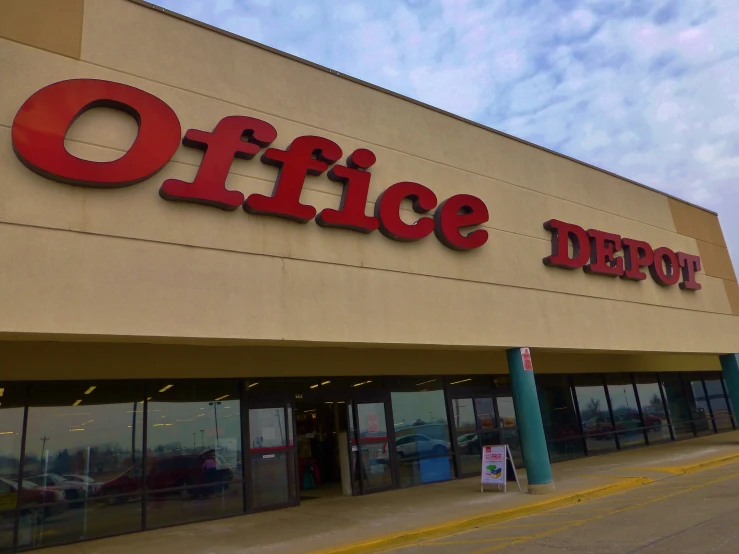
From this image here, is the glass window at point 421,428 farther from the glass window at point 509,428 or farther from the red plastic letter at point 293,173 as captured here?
the red plastic letter at point 293,173

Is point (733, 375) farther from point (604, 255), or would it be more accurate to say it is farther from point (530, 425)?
point (530, 425)

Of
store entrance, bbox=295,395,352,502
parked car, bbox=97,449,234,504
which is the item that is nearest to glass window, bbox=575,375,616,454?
store entrance, bbox=295,395,352,502

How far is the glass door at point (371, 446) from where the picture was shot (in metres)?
14.1

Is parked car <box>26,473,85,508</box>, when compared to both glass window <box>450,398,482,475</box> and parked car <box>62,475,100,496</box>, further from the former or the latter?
glass window <box>450,398,482,475</box>

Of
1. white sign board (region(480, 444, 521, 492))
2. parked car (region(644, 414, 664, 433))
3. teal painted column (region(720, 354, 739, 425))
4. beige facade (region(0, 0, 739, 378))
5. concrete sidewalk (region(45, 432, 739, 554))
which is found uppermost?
beige facade (region(0, 0, 739, 378))

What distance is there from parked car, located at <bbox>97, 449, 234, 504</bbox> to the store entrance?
10.8ft

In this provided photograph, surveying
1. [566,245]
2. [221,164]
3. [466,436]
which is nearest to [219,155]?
[221,164]

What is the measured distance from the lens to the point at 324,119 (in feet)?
37.4

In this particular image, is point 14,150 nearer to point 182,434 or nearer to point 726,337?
point 182,434

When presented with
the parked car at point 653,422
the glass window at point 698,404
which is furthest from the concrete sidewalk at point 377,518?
the glass window at point 698,404

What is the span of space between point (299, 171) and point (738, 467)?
1383 centimetres

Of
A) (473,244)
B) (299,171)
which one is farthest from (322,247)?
(473,244)

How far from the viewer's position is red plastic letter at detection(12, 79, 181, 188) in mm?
7777

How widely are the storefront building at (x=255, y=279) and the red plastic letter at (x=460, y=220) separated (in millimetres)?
57
